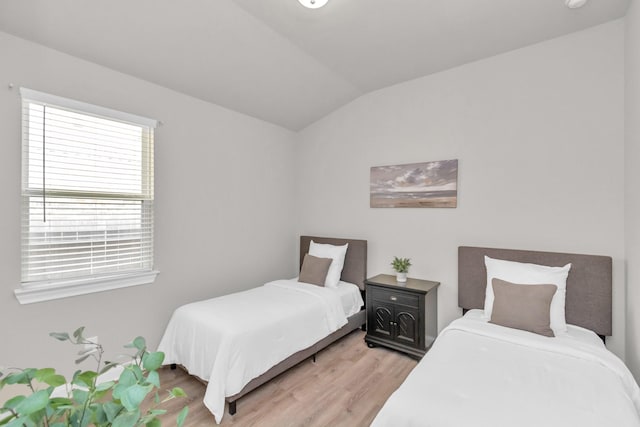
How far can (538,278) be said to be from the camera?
93.8 inches

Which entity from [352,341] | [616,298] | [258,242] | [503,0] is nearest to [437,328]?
[352,341]

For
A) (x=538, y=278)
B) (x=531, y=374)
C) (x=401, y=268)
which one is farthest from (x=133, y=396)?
(x=401, y=268)

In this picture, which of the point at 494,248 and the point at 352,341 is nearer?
the point at 494,248

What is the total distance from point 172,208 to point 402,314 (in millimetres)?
2532

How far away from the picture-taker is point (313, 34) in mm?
2660

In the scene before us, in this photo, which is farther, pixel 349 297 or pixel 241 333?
pixel 349 297

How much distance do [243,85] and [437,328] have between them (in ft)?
10.8

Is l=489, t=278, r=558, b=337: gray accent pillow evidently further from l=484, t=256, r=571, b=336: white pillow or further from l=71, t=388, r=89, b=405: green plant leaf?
l=71, t=388, r=89, b=405: green plant leaf

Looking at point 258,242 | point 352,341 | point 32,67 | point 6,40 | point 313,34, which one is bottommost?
point 352,341

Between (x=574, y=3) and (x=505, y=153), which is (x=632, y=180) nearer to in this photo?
(x=505, y=153)

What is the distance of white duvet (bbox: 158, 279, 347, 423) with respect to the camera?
2166mm

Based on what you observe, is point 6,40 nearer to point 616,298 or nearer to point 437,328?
point 437,328

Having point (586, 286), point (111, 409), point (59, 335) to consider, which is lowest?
point (586, 286)

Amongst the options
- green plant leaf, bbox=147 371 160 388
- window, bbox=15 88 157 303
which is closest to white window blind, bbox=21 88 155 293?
window, bbox=15 88 157 303
